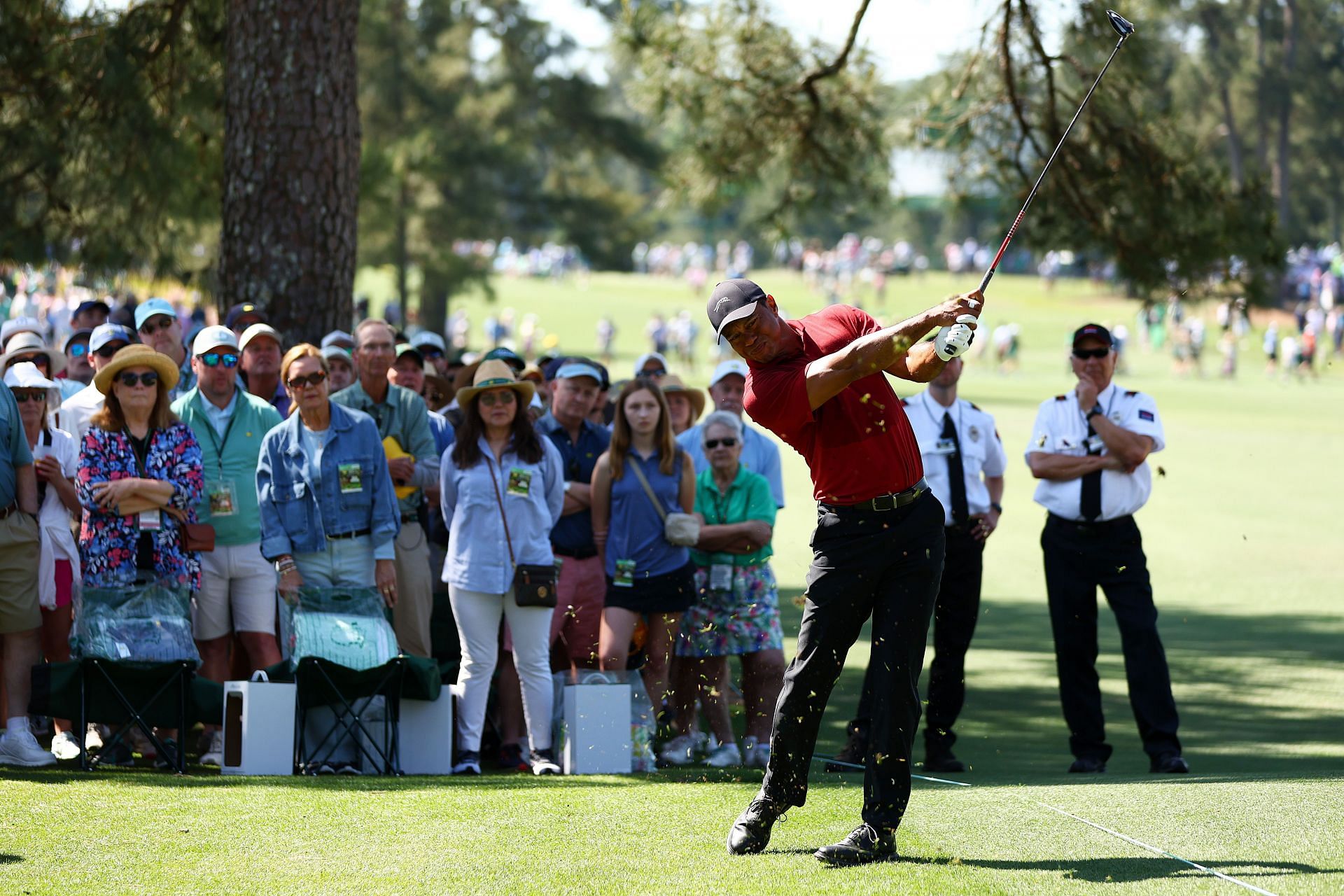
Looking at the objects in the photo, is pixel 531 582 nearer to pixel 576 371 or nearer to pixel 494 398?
pixel 494 398

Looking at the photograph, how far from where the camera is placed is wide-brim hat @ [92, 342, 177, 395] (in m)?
7.72

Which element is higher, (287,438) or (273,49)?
(273,49)

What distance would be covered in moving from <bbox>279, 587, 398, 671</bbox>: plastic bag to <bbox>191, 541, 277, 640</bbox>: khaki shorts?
0.21m

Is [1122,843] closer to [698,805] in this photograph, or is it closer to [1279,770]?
[698,805]

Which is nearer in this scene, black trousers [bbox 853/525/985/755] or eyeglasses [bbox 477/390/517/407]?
eyeglasses [bbox 477/390/517/407]

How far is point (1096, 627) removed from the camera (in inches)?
331

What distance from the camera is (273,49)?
34.2ft

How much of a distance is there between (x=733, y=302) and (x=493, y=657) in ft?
10.8

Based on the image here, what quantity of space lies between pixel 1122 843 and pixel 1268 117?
200 ft

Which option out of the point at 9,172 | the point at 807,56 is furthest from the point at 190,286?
the point at 807,56

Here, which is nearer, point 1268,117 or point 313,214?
point 313,214

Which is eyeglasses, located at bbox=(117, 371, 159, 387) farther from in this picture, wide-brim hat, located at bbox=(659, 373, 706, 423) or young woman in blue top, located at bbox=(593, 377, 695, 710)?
wide-brim hat, located at bbox=(659, 373, 706, 423)

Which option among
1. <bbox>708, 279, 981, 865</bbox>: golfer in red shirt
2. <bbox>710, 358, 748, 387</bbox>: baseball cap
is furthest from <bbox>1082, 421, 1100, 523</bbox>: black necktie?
<bbox>708, 279, 981, 865</bbox>: golfer in red shirt

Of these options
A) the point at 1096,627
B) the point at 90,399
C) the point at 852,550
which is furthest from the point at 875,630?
the point at 90,399
